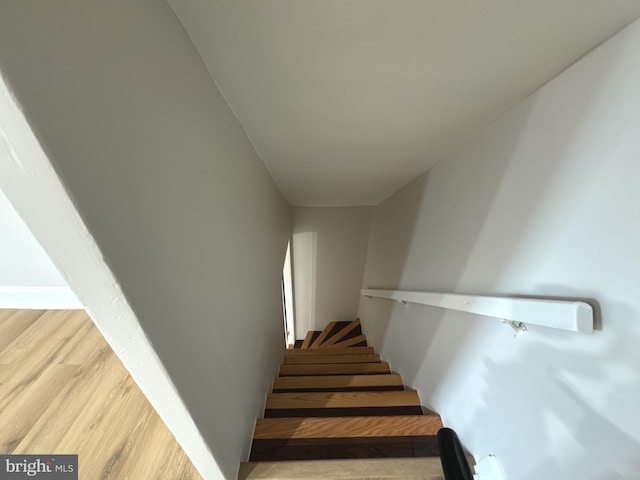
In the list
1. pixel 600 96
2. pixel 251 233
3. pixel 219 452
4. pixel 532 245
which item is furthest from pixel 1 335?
pixel 600 96

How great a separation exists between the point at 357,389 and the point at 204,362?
169 centimetres

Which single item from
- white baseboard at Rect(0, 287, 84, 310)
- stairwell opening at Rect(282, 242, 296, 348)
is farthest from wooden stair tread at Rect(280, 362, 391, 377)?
white baseboard at Rect(0, 287, 84, 310)

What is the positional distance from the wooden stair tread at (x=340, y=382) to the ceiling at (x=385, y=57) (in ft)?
5.47

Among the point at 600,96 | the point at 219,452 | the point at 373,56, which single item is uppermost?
the point at 373,56

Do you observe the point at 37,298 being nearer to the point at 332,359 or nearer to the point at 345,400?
the point at 345,400

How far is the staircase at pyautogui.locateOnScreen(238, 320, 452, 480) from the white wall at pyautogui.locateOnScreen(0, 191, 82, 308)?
1.43 meters

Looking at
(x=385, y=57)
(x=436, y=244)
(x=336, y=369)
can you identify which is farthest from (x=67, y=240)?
(x=336, y=369)

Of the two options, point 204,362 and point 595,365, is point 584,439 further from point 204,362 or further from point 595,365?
point 204,362

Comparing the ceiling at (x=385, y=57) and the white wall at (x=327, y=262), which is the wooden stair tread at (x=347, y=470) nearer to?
the ceiling at (x=385, y=57)

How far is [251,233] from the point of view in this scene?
1514 millimetres

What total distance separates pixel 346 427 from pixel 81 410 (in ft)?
4.04

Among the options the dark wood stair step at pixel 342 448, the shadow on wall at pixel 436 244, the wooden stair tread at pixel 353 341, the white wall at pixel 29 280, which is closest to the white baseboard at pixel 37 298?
the white wall at pixel 29 280

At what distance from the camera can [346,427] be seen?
1.47m

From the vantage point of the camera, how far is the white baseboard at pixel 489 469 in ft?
3.45
